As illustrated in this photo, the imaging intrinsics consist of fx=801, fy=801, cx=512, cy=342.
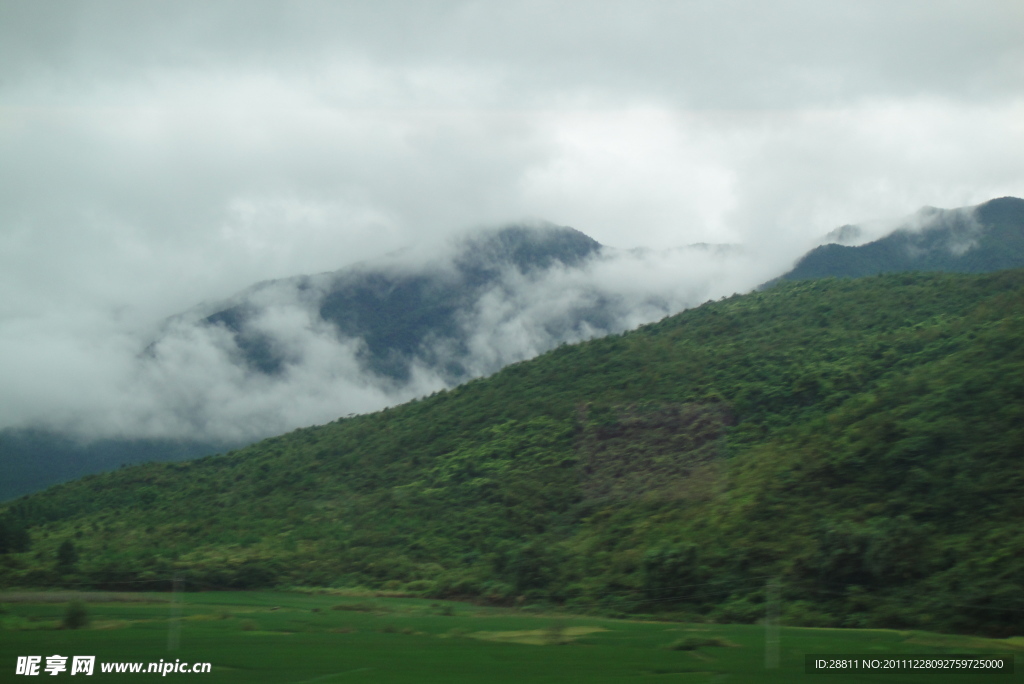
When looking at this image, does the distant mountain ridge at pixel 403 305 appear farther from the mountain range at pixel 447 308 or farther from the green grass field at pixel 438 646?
the green grass field at pixel 438 646

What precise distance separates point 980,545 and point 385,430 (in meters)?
32.6

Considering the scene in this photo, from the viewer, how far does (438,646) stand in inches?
485

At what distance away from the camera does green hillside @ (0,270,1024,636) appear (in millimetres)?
19047

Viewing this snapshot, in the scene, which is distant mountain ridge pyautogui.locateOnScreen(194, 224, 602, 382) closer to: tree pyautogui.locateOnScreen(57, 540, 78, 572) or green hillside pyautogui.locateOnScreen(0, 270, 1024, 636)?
green hillside pyautogui.locateOnScreen(0, 270, 1024, 636)

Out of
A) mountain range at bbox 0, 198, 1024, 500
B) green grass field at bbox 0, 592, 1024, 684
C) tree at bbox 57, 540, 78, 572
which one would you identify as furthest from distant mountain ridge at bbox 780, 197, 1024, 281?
green grass field at bbox 0, 592, 1024, 684

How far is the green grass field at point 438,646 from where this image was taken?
9852 millimetres

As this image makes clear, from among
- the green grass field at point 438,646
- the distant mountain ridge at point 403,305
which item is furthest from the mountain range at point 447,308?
the green grass field at point 438,646

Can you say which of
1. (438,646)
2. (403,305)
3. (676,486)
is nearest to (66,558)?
(438,646)

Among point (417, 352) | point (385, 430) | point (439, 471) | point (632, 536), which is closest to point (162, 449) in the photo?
point (417, 352)

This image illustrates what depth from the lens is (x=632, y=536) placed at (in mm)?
25594

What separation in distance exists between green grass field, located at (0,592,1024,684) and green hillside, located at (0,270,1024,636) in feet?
13.0

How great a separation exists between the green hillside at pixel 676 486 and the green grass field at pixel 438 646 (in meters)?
3.97

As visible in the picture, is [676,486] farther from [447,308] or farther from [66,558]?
[447,308]

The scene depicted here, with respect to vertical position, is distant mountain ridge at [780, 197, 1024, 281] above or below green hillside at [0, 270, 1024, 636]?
above
